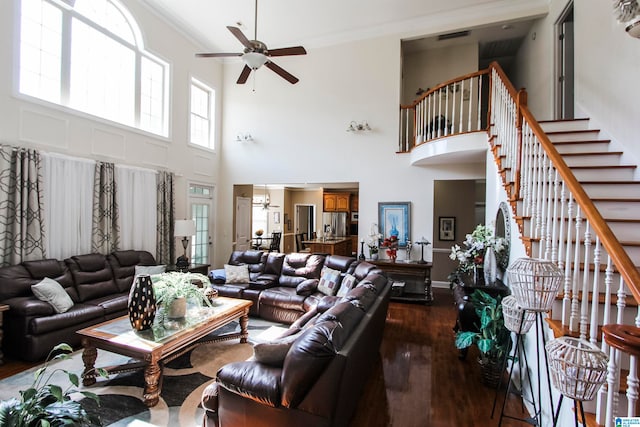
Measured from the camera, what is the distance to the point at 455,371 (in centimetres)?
314

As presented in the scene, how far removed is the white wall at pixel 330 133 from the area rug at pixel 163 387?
3.96 m

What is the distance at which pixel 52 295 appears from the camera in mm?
3371

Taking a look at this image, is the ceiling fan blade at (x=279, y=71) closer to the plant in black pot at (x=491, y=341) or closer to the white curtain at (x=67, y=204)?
the white curtain at (x=67, y=204)

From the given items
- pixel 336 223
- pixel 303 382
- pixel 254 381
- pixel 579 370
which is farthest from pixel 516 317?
pixel 336 223

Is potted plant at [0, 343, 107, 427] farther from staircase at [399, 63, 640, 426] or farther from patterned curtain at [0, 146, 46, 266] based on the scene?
patterned curtain at [0, 146, 46, 266]

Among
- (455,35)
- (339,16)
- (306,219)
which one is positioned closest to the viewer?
(339,16)

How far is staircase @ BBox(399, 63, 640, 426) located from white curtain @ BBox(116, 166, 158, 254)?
5432 mm

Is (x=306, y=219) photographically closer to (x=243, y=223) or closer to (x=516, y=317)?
(x=243, y=223)

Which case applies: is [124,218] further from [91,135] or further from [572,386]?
[572,386]

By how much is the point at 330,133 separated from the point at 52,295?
525cm

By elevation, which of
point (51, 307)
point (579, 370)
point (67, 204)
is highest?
point (67, 204)

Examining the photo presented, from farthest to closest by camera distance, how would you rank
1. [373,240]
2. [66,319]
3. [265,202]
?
[265,202]
[373,240]
[66,319]

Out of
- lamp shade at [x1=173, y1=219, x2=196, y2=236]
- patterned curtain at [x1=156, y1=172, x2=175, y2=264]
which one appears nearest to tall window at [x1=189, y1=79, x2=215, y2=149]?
patterned curtain at [x1=156, y1=172, x2=175, y2=264]

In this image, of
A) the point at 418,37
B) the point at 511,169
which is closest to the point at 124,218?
the point at 511,169
